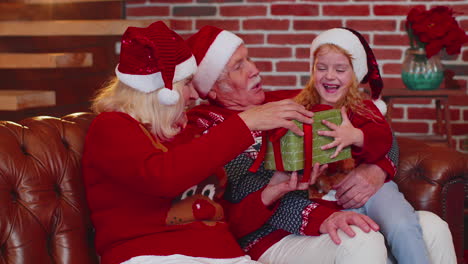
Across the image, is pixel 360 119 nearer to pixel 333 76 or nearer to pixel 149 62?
pixel 333 76

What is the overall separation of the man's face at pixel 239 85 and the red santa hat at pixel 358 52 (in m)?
0.27

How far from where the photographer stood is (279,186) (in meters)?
2.02

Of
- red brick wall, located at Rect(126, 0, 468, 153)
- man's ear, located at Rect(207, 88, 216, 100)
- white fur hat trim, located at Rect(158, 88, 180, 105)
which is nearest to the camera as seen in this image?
white fur hat trim, located at Rect(158, 88, 180, 105)

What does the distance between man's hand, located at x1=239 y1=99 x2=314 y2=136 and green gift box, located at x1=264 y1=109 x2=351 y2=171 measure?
1.0 inches

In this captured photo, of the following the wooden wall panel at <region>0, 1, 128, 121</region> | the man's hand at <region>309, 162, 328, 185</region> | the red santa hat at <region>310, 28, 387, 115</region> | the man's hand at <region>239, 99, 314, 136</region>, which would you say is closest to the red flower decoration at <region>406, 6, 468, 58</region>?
the red santa hat at <region>310, 28, 387, 115</region>

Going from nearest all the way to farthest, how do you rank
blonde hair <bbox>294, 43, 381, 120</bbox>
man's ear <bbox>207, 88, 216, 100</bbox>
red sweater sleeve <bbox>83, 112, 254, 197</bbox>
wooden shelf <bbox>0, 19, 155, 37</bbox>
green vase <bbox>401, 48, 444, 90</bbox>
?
red sweater sleeve <bbox>83, 112, 254, 197</bbox>, blonde hair <bbox>294, 43, 381, 120</bbox>, man's ear <bbox>207, 88, 216, 100</bbox>, green vase <bbox>401, 48, 444, 90</bbox>, wooden shelf <bbox>0, 19, 155, 37</bbox>

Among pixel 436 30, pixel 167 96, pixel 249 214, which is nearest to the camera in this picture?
pixel 167 96

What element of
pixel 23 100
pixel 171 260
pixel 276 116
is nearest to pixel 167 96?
pixel 276 116

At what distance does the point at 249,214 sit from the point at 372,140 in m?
0.48

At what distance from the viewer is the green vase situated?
3436 mm

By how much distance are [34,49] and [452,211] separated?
2.60 m

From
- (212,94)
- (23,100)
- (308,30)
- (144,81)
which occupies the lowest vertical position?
(23,100)

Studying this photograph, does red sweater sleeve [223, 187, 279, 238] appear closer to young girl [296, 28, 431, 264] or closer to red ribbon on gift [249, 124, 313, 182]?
red ribbon on gift [249, 124, 313, 182]

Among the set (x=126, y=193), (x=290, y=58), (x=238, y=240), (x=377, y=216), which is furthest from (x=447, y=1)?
(x=126, y=193)
